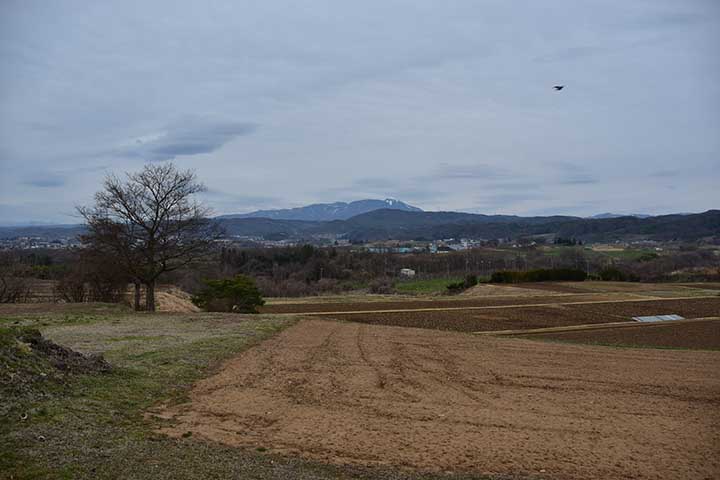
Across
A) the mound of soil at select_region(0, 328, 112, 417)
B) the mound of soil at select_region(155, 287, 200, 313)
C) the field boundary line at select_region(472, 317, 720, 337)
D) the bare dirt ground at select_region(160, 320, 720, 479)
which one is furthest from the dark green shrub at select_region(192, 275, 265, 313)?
the mound of soil at select_region(0, 328, 112, 417)

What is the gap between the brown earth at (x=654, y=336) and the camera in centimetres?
2384

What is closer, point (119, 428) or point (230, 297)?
point (119, 428)

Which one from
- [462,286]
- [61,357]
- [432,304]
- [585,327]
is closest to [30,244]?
[462,286]

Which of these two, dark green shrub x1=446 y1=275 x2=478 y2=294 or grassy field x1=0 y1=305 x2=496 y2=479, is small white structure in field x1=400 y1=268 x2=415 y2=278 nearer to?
dark green shrub x1=446 y1=275 x2=478 y2=294

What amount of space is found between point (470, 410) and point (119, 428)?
622cm

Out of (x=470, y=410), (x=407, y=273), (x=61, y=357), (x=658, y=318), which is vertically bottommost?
(x=407, y=273)

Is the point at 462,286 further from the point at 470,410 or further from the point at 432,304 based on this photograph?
the point at 470,410

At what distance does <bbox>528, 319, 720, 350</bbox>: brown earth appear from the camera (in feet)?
78.2

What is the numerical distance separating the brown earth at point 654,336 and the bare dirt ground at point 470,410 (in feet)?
19.5

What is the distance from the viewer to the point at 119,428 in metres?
8.73

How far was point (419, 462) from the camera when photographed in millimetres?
7926

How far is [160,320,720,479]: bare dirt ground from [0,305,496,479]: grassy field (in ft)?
1.64

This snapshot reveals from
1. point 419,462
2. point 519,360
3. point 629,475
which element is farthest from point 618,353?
point 419,462

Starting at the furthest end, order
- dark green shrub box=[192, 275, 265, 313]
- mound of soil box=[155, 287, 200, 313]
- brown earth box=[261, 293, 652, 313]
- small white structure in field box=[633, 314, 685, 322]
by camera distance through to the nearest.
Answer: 1. brown earth box=[261, 293, 652, 313]
2. mound of soil box=[155, 287, 200, 313]
3. small white structure in field box=[633, 314, 685, 322]
4. dark green shrub box=[192, 275, 265, 313]
